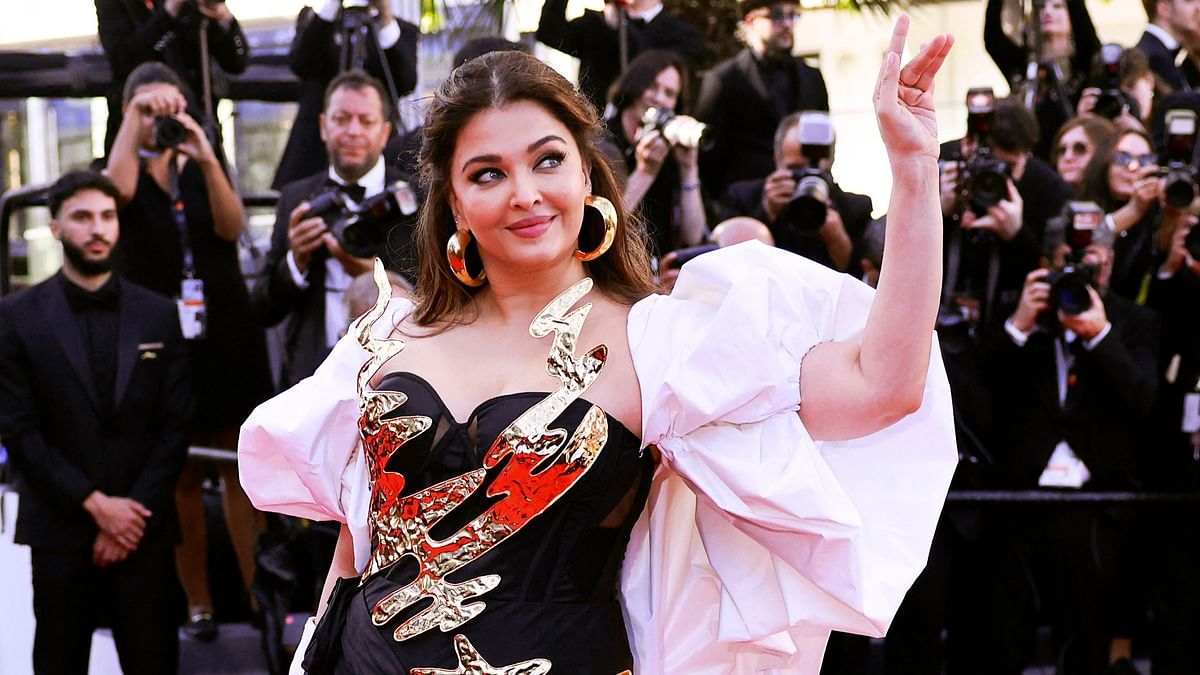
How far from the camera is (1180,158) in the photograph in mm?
4789

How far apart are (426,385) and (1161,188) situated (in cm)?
311

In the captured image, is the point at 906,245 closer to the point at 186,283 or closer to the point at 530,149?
the point at 530,149

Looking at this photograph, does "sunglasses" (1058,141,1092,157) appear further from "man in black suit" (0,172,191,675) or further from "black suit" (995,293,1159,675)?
"man in black suit" (0,172,191,675)

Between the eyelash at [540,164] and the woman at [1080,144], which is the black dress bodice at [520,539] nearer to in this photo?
the eyelash at [540,164]

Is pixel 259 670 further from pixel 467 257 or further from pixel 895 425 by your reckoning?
pixel 895 425

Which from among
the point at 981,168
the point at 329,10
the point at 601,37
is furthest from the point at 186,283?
the point at 981,168

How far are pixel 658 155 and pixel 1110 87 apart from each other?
173cm

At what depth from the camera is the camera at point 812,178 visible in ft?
14.9

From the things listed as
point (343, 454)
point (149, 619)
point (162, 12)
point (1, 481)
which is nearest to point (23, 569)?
point (149, 619)

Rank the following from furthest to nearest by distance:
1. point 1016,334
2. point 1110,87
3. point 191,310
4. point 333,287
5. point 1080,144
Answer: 1. point 1110,87
2. point 1080,144
3. point 191,310
4. point 333,287
5. point 1016,334

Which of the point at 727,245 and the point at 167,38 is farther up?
the point at 167,38

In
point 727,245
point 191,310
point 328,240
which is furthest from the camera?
point 191,310

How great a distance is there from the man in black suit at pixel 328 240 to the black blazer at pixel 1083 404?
6.12 feet

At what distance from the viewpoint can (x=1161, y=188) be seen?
4.71 m
